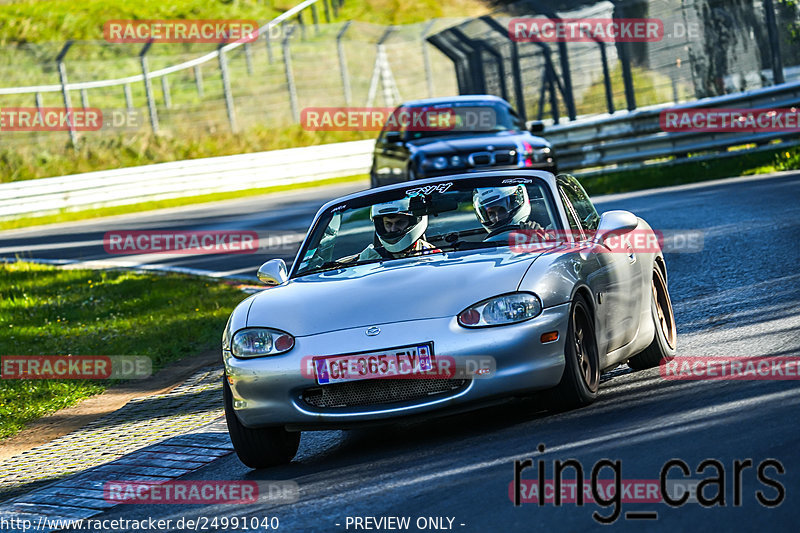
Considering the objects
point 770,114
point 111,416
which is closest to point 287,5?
point 770,114

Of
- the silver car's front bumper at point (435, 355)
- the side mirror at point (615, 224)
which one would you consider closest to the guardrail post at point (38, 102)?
the side mirror at point (615, 224)

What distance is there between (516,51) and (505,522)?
22.6 meters

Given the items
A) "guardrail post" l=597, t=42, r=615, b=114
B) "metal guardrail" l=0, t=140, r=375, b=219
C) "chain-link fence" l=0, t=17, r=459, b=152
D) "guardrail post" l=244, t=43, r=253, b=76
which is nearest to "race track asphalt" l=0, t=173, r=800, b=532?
"guardrail post" l=597, t=42, r=615, b=114

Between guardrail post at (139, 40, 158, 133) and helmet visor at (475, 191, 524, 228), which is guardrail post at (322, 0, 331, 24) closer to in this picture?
guardrail post at (139, 40, 158, 133)

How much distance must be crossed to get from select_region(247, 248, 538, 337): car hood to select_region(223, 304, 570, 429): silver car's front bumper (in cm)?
9

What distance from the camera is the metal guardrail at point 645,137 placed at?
67.5 ft

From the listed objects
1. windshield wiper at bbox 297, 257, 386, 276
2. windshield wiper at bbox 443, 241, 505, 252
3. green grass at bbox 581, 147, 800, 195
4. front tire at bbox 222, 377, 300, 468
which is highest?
windshield wiper at bbox 443, 241, 505, 252

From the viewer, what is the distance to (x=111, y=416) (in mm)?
9391

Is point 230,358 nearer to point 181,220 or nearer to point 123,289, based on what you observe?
point 123,289

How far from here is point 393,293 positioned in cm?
668

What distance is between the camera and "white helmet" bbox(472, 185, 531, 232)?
7625 mm

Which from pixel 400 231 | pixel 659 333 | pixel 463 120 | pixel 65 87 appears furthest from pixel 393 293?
pixel 65 87

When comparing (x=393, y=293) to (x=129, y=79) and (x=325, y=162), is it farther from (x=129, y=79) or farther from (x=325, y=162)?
(x=129, y=79)

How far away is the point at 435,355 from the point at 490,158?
12.0m
